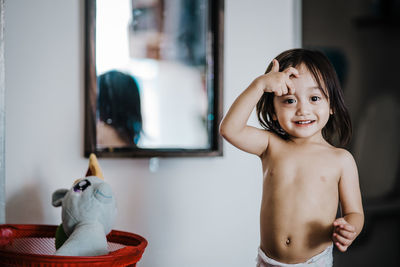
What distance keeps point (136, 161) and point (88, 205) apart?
1.06 ft

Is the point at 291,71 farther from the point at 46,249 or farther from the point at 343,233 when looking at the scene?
the point at 46,249

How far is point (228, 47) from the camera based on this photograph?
3.92ft

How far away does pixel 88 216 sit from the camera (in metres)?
0.78

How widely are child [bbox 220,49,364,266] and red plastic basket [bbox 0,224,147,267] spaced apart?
0.28 m

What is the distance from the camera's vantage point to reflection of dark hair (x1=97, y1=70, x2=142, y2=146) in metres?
1.05

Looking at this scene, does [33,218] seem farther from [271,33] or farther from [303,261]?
[271,33]

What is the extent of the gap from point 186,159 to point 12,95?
471 mm

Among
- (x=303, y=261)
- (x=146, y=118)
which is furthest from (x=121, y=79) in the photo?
(x=303, y=261)

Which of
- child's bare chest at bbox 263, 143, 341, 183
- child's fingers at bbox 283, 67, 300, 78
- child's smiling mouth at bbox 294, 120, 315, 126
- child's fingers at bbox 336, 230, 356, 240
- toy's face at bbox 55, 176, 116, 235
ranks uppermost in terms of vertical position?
child's fingers at bbox 283, 67, 300, 78

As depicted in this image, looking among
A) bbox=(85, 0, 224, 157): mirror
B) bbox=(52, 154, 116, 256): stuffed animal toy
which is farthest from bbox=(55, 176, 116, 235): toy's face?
bbox=(85, 0, 224, 157): mirror

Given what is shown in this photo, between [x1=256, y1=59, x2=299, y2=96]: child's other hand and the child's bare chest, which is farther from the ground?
[x1=256, y1=59, x2=299, y2=96]: child's other hand

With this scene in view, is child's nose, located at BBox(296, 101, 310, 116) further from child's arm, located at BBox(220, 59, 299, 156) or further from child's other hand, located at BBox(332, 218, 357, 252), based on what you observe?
child's other hand, located at BBox(332, 218, 357, 252)

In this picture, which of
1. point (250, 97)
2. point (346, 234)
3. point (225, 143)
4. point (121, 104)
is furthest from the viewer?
point (225, 143)

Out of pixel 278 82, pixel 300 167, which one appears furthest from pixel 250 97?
pixel 300 167
